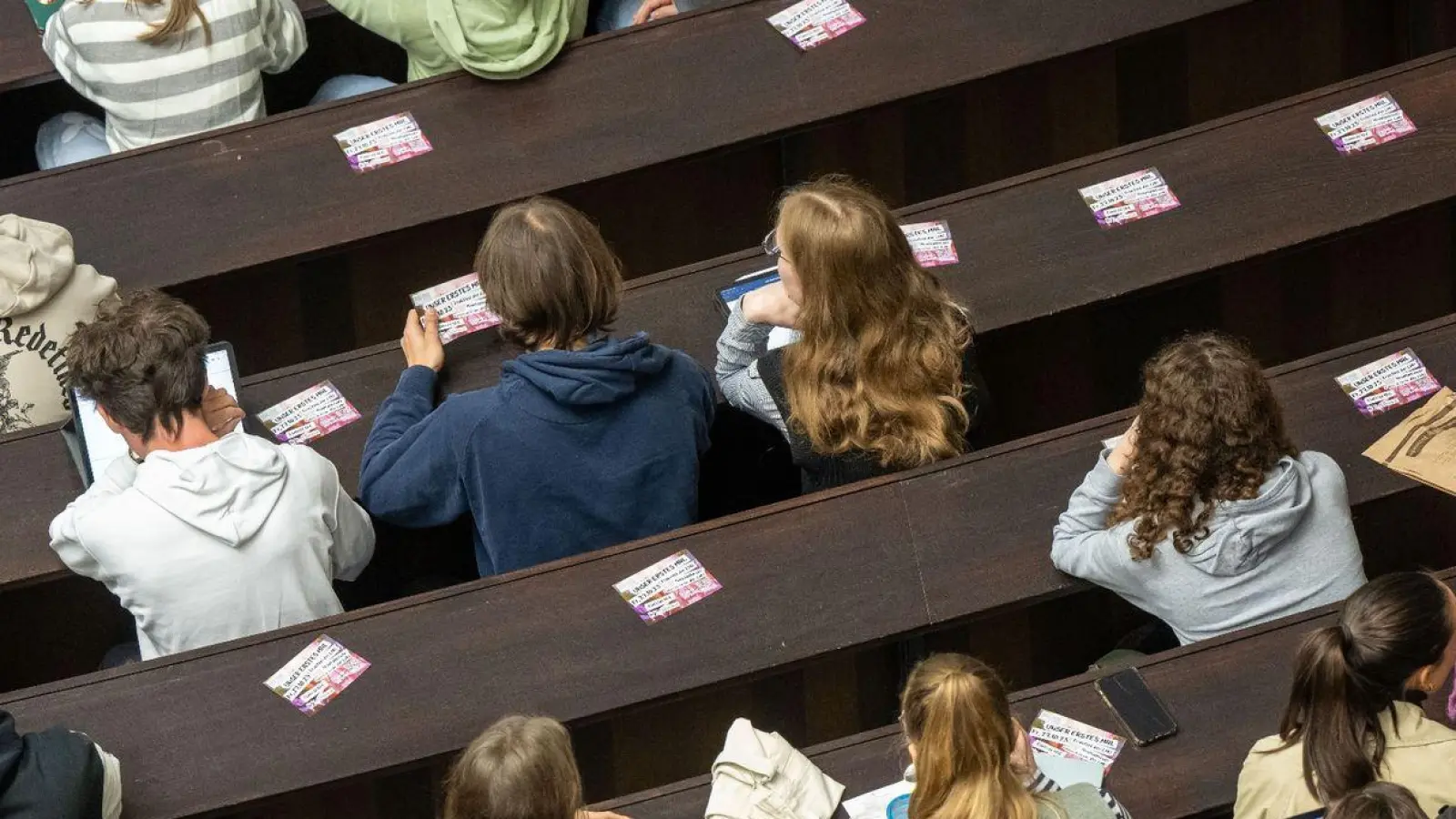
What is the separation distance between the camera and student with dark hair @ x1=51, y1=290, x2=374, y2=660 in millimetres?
2818

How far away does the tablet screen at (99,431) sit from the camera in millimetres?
3107

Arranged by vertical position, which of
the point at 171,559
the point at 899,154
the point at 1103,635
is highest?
the point at 899,154

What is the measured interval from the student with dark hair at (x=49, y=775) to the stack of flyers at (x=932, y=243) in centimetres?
175

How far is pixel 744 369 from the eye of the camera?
3221 mm

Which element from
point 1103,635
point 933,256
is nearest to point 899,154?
point 933,256

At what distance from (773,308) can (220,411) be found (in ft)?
3.18

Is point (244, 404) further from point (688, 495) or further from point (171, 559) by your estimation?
point (688, 495)

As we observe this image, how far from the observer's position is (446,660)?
2.91 m

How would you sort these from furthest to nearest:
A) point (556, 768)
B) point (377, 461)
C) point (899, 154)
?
point (899, 154)
point (377, 461)
point (556, 768)

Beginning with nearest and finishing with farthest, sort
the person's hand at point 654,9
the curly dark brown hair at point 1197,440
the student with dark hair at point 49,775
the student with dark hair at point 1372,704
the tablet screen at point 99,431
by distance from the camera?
the student with dark hair at point 1372,704
the student with dark hair at point 49,775
the curly dark brown hair at point 1197,440
the tablet screen at point 99,431
the person's hand at point 654,9

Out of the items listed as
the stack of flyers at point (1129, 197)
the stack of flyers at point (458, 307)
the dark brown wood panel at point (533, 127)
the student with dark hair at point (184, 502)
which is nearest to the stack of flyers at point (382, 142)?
the dark brown wood panel at point (533, 127)

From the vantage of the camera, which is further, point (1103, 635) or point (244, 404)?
point (1103, 635)

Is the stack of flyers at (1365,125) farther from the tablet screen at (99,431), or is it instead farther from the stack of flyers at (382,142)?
the tablet screen at (99,431)

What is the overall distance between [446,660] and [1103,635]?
53.7 inches
